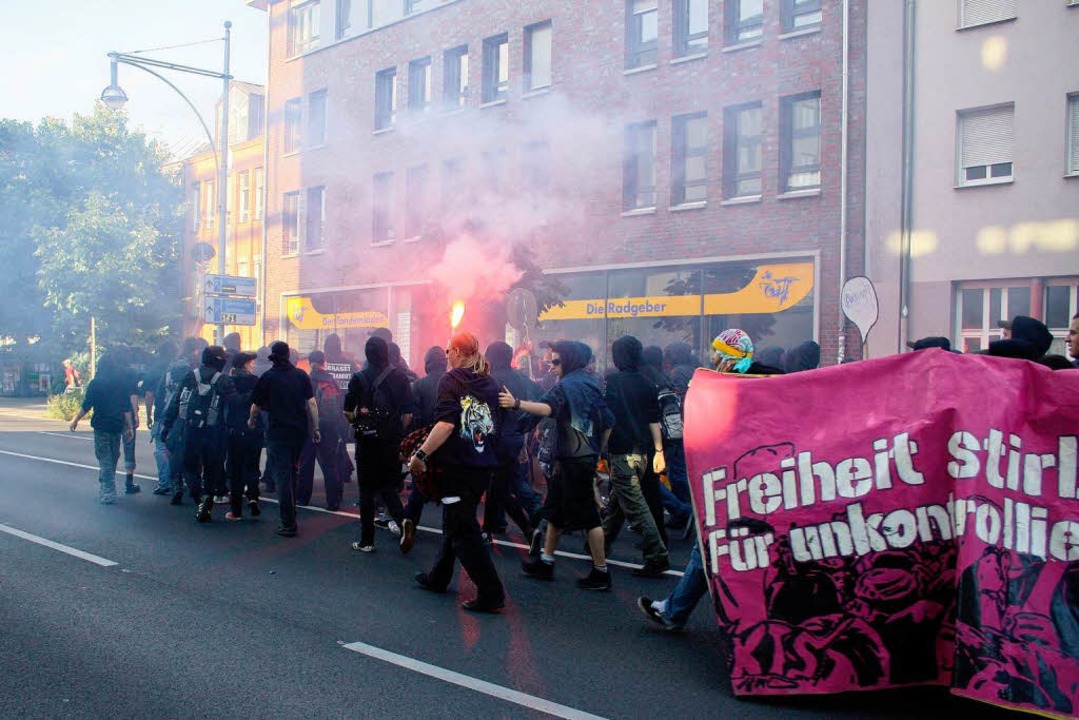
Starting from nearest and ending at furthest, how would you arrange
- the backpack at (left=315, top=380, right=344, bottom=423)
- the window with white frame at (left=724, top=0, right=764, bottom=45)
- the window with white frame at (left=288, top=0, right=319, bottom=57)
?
the backpack at (left=315, top=380, right=344, bottom=423), the window with white frame at (left=724, top=0, right=764, bottom=45), the window with white frame at (left=288, top=0, right=319, bottom=57)

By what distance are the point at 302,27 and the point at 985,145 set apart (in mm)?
19311

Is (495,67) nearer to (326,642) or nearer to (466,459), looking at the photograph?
(466,459)

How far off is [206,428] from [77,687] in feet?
17.2

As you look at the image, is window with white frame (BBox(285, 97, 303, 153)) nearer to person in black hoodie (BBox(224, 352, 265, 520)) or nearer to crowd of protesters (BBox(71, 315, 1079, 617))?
crowd of protesters (BBox(71, 315, 1079, 617))

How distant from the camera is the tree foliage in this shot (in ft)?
106

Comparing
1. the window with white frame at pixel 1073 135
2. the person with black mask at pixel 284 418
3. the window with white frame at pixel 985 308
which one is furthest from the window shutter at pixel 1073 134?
the person with black mask at pixel 284 418

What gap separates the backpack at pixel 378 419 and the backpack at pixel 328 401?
2.89 metres

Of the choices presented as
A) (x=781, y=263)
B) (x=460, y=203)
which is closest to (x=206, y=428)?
(x=781, y=263)

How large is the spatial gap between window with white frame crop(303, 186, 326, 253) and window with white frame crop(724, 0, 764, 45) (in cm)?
1269

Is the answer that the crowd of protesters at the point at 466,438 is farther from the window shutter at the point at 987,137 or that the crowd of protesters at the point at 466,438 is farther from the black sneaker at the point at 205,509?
the window shutter at the point at 987,137

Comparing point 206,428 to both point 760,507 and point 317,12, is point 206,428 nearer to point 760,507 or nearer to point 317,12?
point 760,507

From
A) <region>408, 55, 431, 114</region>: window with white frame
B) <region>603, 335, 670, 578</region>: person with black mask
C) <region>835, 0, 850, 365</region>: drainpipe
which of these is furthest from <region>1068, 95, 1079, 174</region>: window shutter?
<region>408, 55, 431, 114</region>: window with white frame

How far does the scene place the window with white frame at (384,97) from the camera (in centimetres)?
2439

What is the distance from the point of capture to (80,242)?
32000mm
